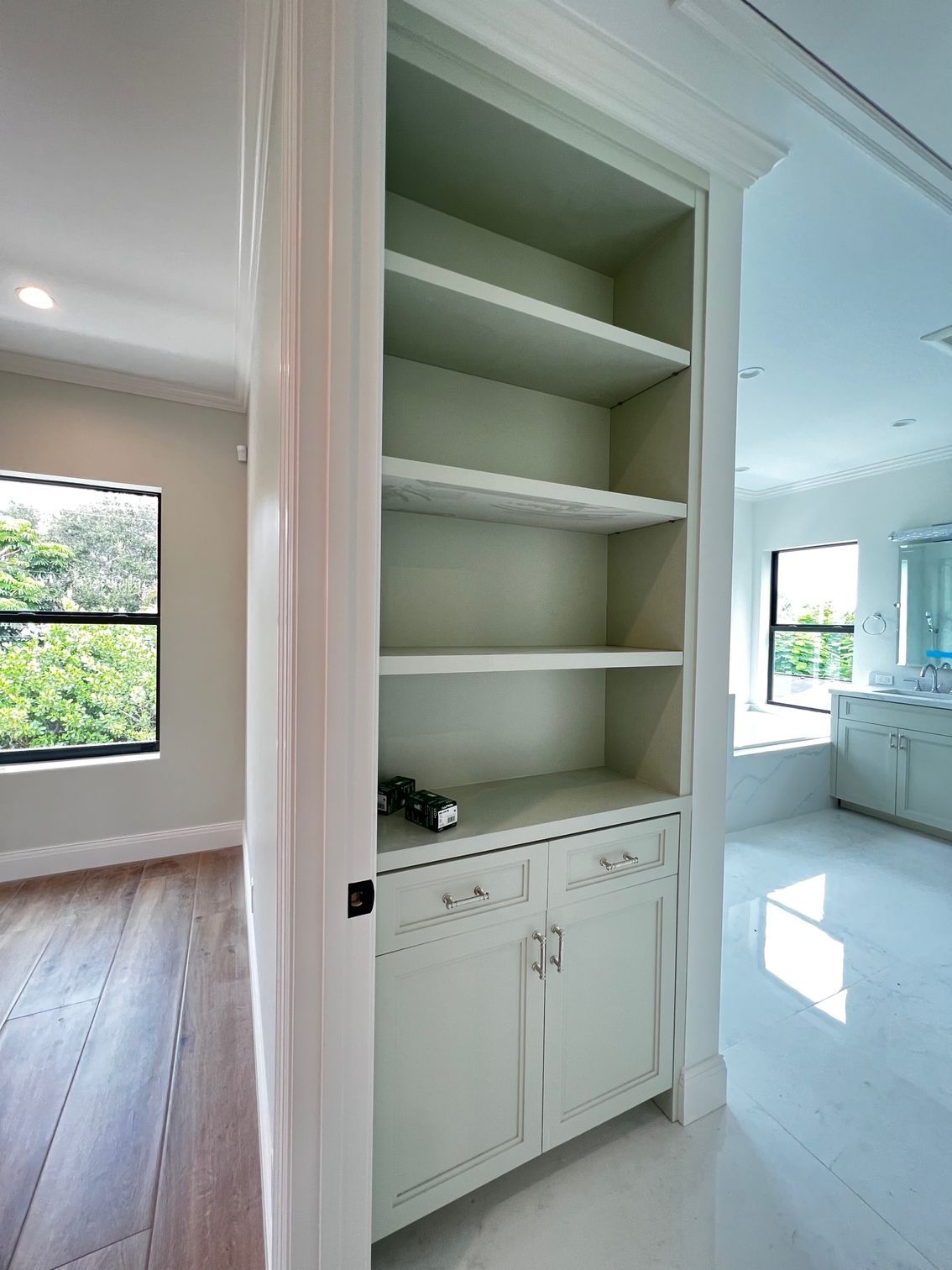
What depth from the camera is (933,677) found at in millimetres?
4004

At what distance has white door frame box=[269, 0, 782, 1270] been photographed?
874 mm

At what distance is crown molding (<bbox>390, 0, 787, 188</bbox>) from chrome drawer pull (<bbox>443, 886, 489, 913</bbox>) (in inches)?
67.8

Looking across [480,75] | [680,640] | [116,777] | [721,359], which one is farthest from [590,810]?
[116,777]

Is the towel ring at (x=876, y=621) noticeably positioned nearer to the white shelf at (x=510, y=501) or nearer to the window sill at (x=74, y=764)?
the white shelf at (x=510, y=501)

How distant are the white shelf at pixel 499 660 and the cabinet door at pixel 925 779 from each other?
10.9 ft

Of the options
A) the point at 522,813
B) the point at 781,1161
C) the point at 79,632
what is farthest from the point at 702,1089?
the point at 79,632

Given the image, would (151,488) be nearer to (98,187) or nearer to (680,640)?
(98,187)

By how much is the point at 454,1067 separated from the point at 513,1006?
168mm

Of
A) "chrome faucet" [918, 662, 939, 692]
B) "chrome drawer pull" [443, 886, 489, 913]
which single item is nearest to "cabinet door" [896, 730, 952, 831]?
"chrome faucet" [918, 662, 939, 692]

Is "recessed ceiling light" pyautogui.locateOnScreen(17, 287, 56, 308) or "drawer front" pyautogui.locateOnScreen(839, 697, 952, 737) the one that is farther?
"drawer front" pyautogui.locateOnScreen(839, 697, 952, 737)

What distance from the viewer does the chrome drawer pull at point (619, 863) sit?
138 centimetres

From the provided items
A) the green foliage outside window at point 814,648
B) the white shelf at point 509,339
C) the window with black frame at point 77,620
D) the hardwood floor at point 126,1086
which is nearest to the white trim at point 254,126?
the white shelf at point 509,339

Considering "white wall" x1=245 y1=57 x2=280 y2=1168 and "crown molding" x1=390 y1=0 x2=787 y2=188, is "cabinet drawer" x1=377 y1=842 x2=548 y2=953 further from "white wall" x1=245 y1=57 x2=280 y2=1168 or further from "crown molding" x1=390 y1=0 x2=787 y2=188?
"crown molding" x1=390 y1=0 x2=787 y2=188

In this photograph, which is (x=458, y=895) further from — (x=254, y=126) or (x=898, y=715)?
(x=898, y=715)
